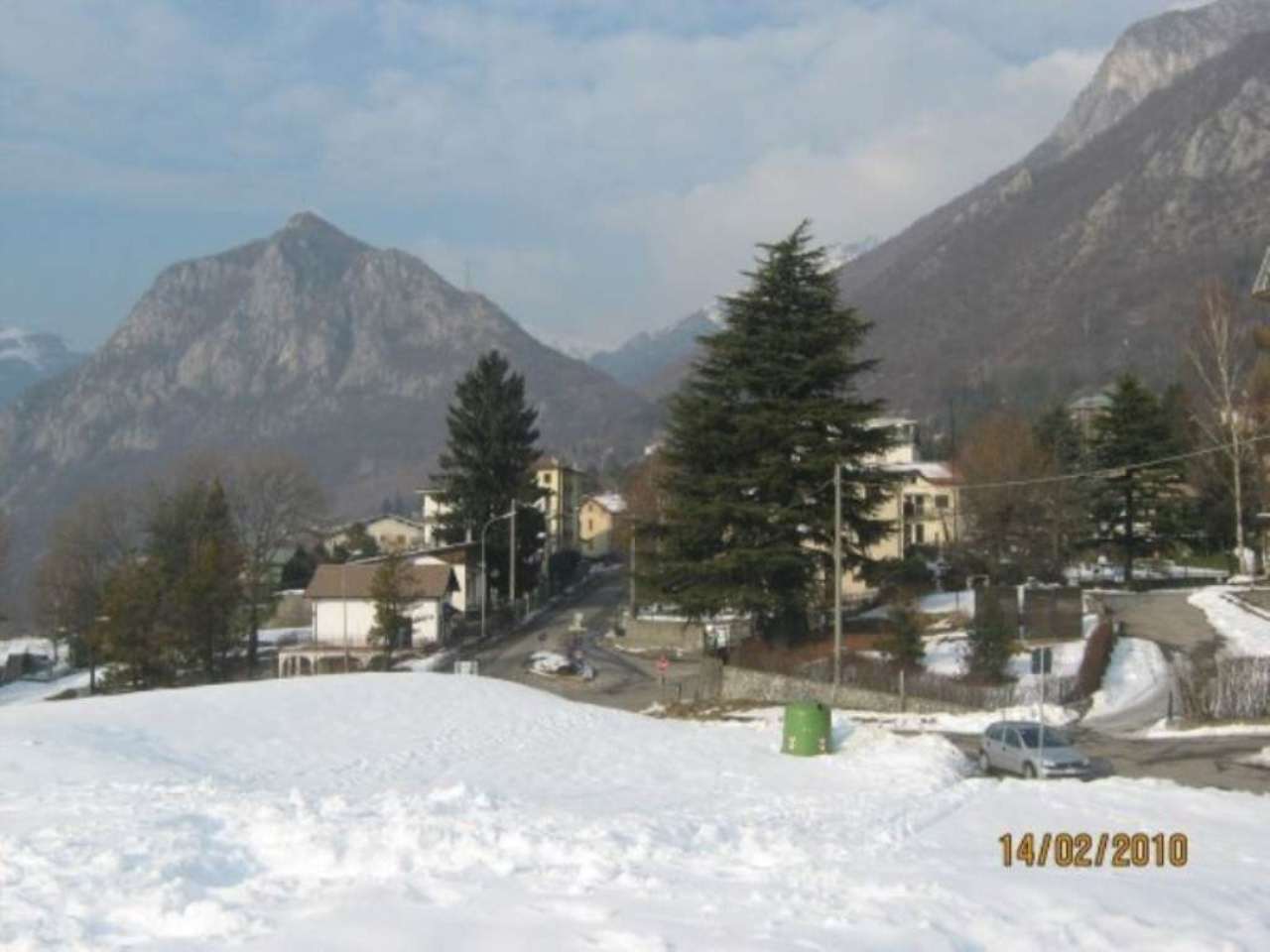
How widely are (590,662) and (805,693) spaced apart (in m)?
18.0

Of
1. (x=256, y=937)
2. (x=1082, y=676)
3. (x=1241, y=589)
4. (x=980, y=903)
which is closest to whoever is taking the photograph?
(x=256, y=937)

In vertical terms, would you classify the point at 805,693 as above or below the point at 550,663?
above

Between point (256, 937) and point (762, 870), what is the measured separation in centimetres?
511

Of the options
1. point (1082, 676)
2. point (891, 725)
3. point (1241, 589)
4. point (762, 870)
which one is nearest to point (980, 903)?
point (762, 870)

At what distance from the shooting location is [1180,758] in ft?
90.1

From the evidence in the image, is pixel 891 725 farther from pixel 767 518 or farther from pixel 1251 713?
pixel 767 518

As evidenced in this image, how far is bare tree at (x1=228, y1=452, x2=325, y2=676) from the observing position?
290 ft

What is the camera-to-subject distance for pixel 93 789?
1585cm

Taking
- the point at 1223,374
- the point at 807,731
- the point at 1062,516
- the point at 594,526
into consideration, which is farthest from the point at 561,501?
the point at 807,731

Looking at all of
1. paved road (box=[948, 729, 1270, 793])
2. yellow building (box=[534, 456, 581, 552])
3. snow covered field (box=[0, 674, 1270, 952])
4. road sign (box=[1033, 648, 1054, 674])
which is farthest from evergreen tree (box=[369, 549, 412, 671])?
yellow building (box=[534, 456, 581, 552])

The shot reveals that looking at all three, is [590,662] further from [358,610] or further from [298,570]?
[298,570]

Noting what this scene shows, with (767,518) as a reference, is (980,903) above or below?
below

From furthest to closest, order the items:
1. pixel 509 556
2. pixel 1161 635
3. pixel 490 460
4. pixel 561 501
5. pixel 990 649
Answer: pixel 561 501 → pixel 509 556 → pixel 490 460 → pixel 1161 635 → pixel 990 649

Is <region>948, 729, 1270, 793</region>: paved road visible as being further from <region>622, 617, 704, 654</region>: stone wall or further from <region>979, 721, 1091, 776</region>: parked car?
<region>622, 617, 704, 654</region>: stone wall
